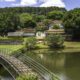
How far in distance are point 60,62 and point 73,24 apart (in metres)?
25.1

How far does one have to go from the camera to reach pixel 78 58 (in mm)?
55250

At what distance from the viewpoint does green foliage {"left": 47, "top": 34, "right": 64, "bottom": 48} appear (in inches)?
2635

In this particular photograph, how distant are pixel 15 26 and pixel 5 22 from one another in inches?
219

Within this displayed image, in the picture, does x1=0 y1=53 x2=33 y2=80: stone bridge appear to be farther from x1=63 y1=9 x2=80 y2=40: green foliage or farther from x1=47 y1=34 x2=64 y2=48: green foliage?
x1=63 y1=9 x2=80 y2=40: green foliage

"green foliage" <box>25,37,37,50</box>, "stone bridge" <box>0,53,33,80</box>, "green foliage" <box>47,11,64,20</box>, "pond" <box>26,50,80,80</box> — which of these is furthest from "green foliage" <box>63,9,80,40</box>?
"green foliage" <box>47,11,64,20</box>

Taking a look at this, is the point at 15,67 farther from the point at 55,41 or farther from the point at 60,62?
the point at 55,41

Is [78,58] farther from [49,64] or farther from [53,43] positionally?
[53,43]

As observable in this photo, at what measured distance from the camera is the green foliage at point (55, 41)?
66.9m

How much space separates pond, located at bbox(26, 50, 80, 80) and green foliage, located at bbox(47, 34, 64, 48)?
3531 mm

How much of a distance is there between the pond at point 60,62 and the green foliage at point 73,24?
14.0 m

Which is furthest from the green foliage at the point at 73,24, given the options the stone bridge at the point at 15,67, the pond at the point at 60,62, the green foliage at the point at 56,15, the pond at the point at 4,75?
the green foliage at the point at 56,15

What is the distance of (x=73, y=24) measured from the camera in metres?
75.8

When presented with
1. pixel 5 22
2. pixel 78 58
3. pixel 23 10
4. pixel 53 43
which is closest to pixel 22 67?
pixel 78 58

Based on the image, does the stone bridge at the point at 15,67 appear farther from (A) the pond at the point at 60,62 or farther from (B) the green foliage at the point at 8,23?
(B) the green foliage at the point at 8,23
